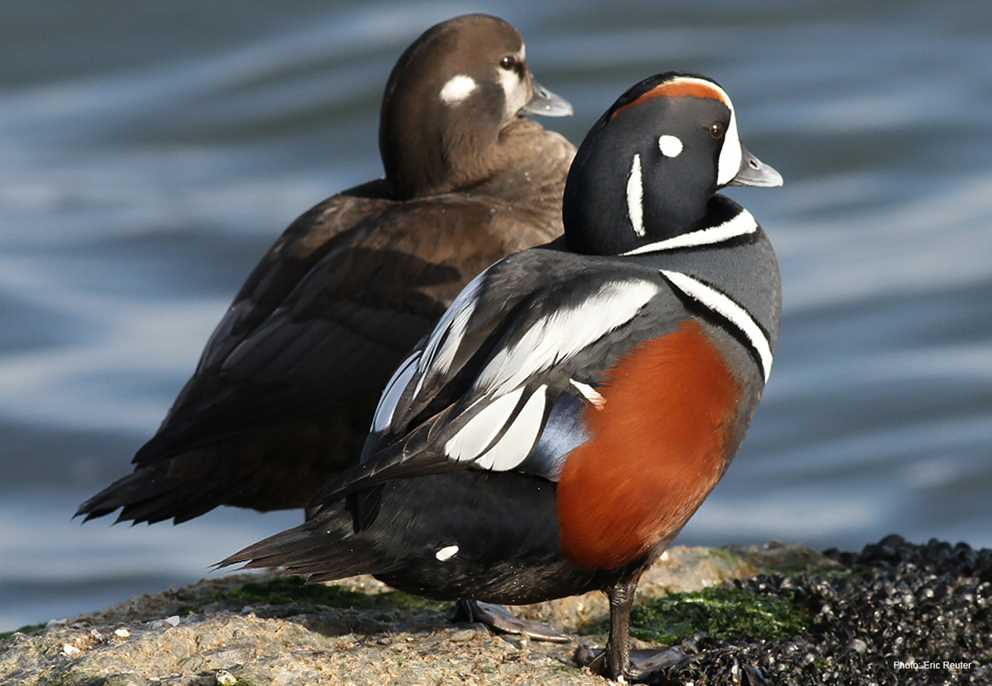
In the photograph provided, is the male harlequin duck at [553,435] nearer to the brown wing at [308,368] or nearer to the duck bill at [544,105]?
the brown wing at [308,368]

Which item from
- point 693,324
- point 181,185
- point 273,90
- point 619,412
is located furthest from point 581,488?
point 273,90

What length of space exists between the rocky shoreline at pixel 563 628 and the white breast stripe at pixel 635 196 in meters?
1.15

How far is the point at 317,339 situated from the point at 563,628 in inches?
67.2

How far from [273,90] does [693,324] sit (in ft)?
38.5

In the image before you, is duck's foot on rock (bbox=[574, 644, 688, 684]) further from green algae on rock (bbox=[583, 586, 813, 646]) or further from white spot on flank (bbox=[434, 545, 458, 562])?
white spot on flank (bbox=[434, 545, 458, 562])

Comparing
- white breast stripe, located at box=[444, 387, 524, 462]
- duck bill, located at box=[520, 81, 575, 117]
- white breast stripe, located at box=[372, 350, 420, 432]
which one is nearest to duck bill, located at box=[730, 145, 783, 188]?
→ white breast stripe, located at box=[372, 350, 420, 432]

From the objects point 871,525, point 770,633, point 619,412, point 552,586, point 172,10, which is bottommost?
point 871,525

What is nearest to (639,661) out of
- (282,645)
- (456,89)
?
(282,645)

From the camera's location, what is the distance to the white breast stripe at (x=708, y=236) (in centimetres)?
503

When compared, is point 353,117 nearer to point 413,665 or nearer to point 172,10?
point 172,10

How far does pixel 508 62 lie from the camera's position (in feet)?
25.7

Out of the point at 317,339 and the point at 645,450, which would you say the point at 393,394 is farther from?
the point at 317,339

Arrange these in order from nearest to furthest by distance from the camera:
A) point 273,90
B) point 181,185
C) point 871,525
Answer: point 871,525 < point 181,185 < point 273,90

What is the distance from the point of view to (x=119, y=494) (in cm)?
643
